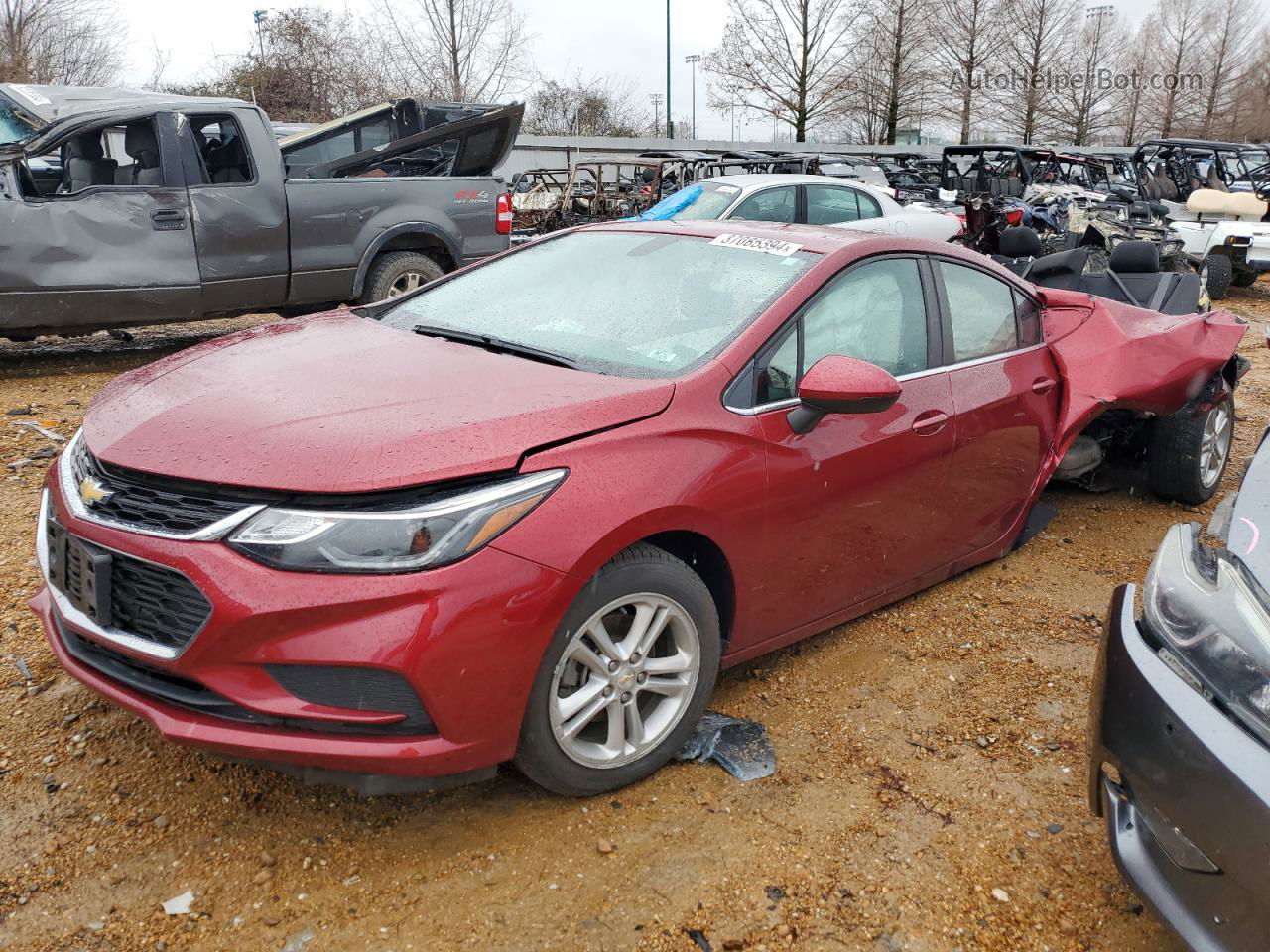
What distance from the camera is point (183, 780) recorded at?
2.68 m

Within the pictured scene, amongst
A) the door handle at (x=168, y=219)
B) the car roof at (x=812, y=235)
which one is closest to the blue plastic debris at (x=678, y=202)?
the door handle at (x=168, y=219)

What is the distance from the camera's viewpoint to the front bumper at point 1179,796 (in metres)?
1.70

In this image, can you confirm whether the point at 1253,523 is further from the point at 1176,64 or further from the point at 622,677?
the point at 1176,64

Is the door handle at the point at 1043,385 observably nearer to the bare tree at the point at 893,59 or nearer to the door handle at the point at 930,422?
the door handle at the point at 930,422

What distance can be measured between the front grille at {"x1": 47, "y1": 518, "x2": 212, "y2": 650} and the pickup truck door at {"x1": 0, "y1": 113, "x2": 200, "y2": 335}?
4.87m

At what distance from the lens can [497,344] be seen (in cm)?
304

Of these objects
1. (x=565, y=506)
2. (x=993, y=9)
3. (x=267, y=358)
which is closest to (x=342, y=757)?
(x=565, y=506)

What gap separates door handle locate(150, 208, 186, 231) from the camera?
22.3 feet

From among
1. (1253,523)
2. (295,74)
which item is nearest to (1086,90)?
(295,74)

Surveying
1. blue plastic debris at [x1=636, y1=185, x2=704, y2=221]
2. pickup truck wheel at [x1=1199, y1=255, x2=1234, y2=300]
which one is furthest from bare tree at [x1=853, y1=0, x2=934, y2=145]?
blue plastic debris at [x1=636, y1=185, x2=704, y2=221]

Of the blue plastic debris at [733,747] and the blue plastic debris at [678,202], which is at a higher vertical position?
the blue plastic debris at [678,202]

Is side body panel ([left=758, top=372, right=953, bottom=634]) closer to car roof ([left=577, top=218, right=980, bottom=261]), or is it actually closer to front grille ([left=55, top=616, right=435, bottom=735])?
car roof ([left=577, top=218, right=980, bottom=261])

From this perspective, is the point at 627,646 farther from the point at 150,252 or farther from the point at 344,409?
the point at 150,252

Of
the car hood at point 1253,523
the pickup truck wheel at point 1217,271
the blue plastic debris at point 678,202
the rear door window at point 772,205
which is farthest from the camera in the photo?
the pickup truck wheel at point 1217,271
